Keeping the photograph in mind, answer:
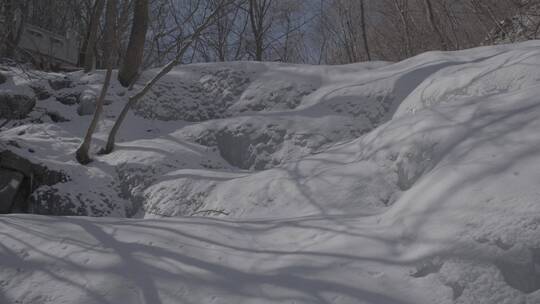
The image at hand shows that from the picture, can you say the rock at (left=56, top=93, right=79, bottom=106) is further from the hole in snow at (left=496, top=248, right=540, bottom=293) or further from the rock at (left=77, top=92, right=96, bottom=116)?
the hole in snow at (left=496, top=248, right=540, bottom=293)

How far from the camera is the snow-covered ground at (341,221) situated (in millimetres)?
2141

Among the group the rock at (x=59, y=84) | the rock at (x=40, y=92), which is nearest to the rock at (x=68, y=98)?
the rock at (x=40, y=92)

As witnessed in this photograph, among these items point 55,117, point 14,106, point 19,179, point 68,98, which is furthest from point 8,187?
point 68,98

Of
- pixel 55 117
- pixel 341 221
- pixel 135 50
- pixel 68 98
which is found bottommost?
pixel 341 221

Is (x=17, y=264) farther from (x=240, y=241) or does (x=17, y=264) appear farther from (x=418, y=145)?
(x=418, y=145)

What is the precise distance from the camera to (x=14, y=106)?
26.0ft

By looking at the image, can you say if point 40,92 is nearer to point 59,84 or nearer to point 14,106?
point 59,84

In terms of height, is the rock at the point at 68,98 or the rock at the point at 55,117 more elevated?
the rock at the point at 68,98

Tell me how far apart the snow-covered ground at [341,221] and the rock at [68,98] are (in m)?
2.19

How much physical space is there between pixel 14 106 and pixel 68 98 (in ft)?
2.80

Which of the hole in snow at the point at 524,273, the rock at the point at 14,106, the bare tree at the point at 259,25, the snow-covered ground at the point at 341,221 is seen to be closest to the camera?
the hole in snow at the point at 524,273

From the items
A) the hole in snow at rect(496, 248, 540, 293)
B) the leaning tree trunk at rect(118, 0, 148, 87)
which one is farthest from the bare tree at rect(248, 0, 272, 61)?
the hole in snow at rect(496, 248, 540, 293)

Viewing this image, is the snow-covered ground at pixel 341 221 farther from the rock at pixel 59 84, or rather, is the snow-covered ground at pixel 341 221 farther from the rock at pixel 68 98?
the rock at pixel 59 84

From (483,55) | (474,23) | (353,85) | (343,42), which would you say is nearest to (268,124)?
(353,85)
